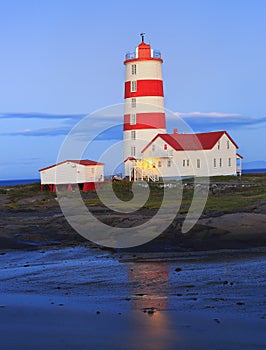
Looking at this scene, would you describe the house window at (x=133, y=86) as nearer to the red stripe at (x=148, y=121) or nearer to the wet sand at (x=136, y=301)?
the red stripe at (x=148, y=121)

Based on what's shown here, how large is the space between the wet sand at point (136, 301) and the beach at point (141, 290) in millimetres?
17

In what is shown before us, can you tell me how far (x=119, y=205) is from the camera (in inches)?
1275

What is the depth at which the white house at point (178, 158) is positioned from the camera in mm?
48625

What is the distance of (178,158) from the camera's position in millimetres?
48906

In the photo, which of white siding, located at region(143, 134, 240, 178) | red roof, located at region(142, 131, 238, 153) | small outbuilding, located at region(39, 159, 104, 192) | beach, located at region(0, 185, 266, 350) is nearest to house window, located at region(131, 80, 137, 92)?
red roof, located at region(142, 131, 238, 153)

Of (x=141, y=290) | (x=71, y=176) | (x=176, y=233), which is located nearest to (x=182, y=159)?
(x=71, y=176)

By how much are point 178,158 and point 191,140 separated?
9.18 ft

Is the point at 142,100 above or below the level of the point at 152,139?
above

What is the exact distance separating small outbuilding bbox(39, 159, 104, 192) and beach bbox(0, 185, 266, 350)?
24155mm

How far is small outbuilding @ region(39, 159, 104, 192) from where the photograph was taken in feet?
147

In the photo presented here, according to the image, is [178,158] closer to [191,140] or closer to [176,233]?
[191,140]

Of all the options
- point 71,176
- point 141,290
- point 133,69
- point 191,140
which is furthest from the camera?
point 191,140

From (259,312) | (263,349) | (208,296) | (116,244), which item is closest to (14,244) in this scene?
(116,244)

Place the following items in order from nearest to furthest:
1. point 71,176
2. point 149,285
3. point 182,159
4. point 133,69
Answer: point 149,285, point 71,176, point 133,69, point 182,159
